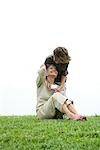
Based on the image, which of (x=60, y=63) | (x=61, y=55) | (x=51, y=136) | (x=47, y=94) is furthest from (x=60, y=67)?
(x=51, y=136)

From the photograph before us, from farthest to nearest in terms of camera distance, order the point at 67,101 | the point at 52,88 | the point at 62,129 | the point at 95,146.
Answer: the point at 52,88, the point at 67,101, the point at 62,129, the point at 95,146

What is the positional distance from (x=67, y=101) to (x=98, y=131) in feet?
6.34

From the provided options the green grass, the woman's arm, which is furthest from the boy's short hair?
the green grass

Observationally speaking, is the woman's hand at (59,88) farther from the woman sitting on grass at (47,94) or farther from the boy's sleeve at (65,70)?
the boy's sleeve at (65,70)

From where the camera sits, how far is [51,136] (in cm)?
667

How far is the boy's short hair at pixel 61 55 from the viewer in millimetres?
9234

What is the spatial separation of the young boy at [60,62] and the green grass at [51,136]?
1.45 m

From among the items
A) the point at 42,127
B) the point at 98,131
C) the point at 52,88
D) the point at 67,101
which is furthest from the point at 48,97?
the point at 98,131

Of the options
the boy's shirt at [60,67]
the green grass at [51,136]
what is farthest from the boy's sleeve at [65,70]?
the green grass at [51,136]

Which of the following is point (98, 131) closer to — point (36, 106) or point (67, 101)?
point (67, 101)

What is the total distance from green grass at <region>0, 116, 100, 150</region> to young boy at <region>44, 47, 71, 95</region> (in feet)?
4.76

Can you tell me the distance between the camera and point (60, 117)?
958 centimetres

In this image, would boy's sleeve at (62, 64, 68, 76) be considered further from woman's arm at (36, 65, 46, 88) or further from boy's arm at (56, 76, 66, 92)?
woman's arm at (36, 65, 46, 88)

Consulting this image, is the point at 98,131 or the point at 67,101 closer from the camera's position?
the point at 98,131
